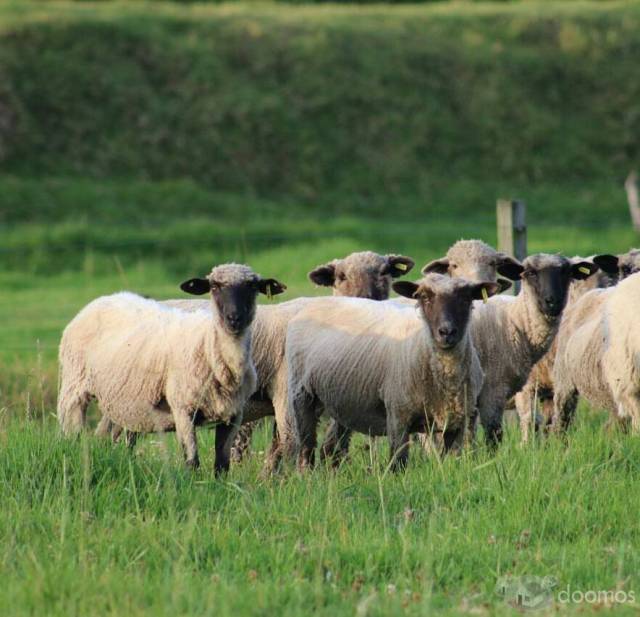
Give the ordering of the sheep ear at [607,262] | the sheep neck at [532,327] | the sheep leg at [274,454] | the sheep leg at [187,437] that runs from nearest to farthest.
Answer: the sheep leg at [187,437]
the sheep leg at [274,454]
the sheep neck at [532,327]
the sheep ear at [607,262]

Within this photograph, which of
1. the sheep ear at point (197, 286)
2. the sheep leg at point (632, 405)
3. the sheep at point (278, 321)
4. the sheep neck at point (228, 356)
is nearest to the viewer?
the sheep neck at point (228, 356)

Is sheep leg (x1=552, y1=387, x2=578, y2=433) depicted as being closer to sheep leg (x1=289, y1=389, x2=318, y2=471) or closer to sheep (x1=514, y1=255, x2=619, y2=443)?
sheep (x1=514, y1=255, x2=619, y2=443)

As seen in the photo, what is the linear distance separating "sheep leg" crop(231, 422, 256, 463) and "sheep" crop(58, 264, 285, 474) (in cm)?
84

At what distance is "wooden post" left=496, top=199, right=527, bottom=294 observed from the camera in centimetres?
1205

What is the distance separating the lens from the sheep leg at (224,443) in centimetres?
812

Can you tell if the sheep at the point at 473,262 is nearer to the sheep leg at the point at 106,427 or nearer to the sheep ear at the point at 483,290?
the sheep ear at the point at 483,290

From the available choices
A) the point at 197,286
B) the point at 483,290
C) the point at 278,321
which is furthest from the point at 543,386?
the point at 197,286

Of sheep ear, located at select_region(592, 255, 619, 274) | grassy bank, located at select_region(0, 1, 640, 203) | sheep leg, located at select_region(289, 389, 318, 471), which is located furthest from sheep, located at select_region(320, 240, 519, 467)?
grassy bank, located at select_region(0, 1, 640, 203)

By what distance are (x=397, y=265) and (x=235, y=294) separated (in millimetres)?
2855

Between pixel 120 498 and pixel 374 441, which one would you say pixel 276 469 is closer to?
pixel 374 441

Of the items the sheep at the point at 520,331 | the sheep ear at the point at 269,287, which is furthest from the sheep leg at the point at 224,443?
the sheep at the point at 520,331

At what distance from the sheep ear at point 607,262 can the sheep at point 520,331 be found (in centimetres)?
98

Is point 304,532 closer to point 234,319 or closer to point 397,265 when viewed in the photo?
point 234,319

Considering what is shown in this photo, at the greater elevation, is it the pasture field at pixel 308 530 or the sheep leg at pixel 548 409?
the pasture field at pixel 308 530
